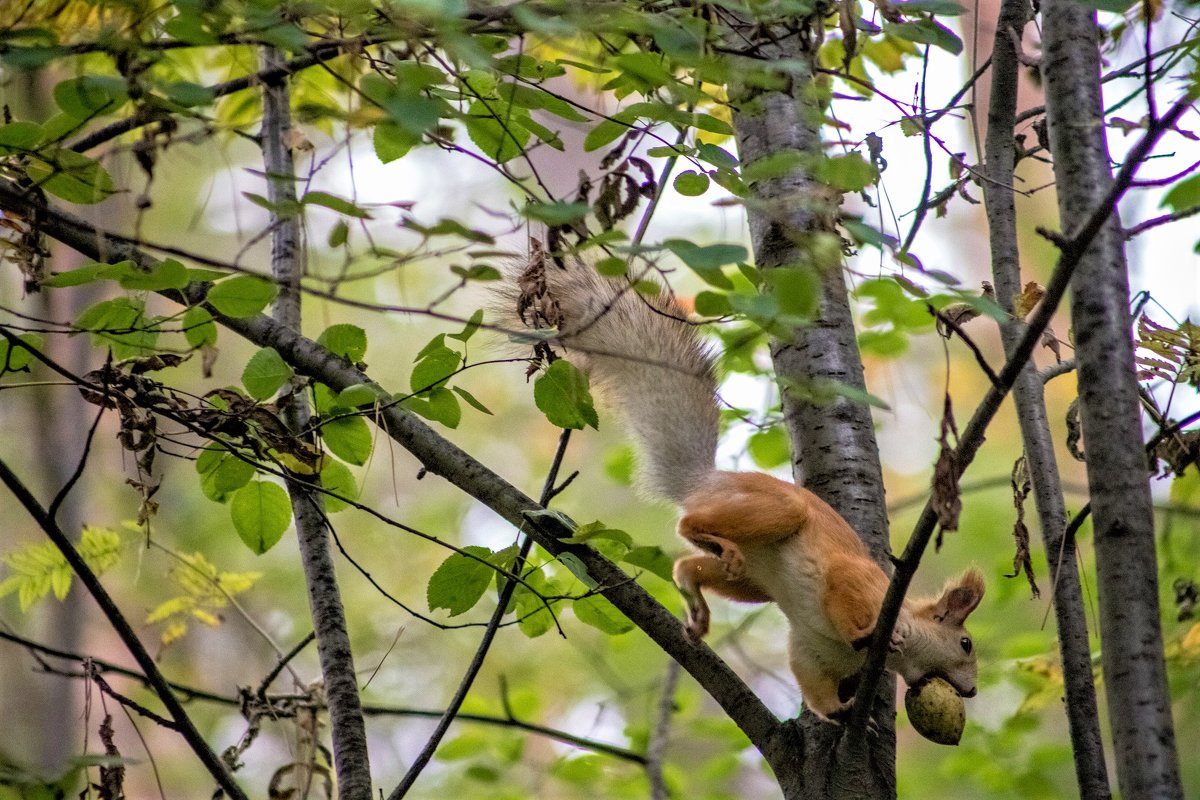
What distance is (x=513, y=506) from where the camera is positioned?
69.7 inches

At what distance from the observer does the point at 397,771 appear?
6453 mm

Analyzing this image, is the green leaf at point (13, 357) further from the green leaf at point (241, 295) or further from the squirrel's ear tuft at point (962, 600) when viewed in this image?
the squirrel's ear tuft at point (962, 600)

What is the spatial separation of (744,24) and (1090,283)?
86cm

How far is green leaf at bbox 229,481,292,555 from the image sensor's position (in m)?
1.90

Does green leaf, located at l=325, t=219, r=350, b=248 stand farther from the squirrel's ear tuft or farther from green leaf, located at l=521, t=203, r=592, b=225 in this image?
the squirrel's ear tuft

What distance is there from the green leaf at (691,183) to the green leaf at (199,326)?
71cm

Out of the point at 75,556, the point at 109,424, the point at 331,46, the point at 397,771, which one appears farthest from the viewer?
the point at 109,424

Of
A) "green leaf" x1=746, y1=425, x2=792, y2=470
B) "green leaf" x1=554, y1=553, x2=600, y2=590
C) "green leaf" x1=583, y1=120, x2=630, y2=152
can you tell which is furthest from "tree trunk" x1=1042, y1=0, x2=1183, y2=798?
"green leaf" x1=746, y1=425, x2=792, y2=470

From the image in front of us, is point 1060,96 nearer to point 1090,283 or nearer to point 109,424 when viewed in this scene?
point 1090,283

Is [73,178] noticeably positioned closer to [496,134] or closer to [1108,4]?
[496,134]

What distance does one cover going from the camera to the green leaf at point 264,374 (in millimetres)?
1676

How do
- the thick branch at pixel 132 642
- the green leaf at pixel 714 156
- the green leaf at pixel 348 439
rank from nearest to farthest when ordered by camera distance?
the thick branch at pixel 132 642 < the green leaf at pixel 714 156 < the green leaf at pixel 348 439

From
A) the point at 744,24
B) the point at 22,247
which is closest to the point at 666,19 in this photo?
the point at 744,24

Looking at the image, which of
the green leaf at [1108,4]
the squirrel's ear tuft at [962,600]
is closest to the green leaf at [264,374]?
the green leaf at [1108,4]
